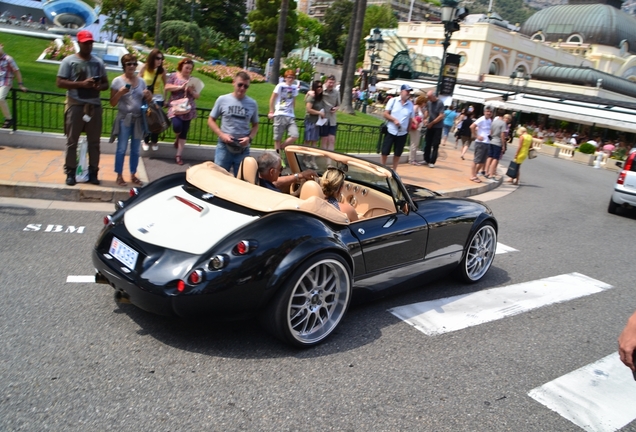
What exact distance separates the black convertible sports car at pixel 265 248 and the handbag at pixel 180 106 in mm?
4943

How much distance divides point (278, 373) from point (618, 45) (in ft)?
317

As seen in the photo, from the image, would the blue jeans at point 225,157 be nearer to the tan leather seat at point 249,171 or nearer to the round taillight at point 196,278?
the tan leather seat at point 249,171

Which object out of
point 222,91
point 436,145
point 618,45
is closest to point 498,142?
point 436,145

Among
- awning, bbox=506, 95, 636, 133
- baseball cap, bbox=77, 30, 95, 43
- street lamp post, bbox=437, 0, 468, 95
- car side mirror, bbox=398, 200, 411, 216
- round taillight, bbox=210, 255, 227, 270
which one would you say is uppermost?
street lamp post, bbox=437, 0, 468, 95

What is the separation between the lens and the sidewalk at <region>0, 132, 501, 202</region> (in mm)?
7199

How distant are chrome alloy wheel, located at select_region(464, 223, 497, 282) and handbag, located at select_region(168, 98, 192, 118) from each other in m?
5.77

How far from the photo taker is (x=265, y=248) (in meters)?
3.61

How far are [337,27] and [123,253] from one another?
110 metres

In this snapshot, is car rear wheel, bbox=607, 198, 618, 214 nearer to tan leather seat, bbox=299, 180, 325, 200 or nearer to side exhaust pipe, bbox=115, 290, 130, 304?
tan leather seat, bbox=299, 180, 325, 200

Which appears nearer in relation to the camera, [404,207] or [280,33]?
[404,207]

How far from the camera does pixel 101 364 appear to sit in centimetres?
337

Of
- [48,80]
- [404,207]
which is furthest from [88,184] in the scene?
[48,80]

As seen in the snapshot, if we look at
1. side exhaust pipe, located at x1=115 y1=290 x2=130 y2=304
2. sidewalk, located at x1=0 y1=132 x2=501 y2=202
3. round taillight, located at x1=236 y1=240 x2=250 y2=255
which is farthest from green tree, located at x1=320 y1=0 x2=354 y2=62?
round taillight, located at x1=236 y1=240 x2=250 y2=255

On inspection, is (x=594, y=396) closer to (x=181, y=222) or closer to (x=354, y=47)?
(x=181, y=222)
